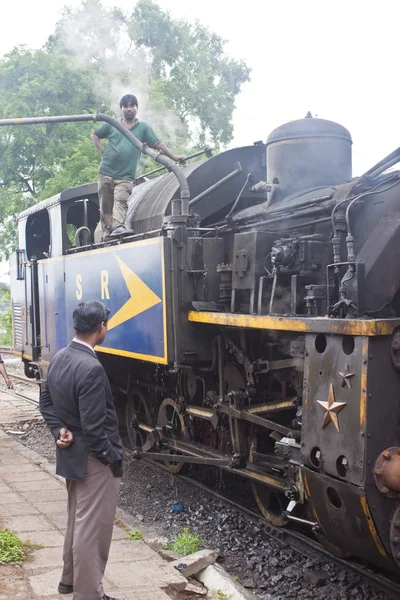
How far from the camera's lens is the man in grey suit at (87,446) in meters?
3.24

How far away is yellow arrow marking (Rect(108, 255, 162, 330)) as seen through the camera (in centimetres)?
554

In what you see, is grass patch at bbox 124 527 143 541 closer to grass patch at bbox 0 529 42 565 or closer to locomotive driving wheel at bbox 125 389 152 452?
grass patch at bbox 0 529 42 565

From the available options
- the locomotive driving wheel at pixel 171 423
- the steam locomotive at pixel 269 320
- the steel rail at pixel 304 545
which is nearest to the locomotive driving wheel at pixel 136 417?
the steam locomotive at pixel 269 320

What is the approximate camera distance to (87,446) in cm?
328

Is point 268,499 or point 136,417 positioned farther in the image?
point 136,417

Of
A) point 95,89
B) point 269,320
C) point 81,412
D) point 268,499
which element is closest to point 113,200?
point 269,320

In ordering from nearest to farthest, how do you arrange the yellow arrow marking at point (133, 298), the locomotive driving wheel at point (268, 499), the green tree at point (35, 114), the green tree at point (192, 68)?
the locomotive driving wheel at point (268, 499) < the yellow arrow marking at point (133, 298) < the green tree at point (35, 114) < the green tree at point (192, 68)

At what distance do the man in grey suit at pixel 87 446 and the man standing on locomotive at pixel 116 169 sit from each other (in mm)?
3224

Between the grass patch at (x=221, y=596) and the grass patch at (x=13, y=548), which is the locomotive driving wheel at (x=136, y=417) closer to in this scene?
the grass patch at (x=13, y=548)

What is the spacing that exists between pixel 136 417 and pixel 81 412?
4.01 m

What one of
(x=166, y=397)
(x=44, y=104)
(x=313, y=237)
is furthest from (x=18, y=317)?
(x=44, y=104)

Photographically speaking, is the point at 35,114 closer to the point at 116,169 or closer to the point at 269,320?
the point at 116,169

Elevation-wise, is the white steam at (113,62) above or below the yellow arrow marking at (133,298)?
above

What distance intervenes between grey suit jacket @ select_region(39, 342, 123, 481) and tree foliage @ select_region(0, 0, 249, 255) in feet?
41.3
